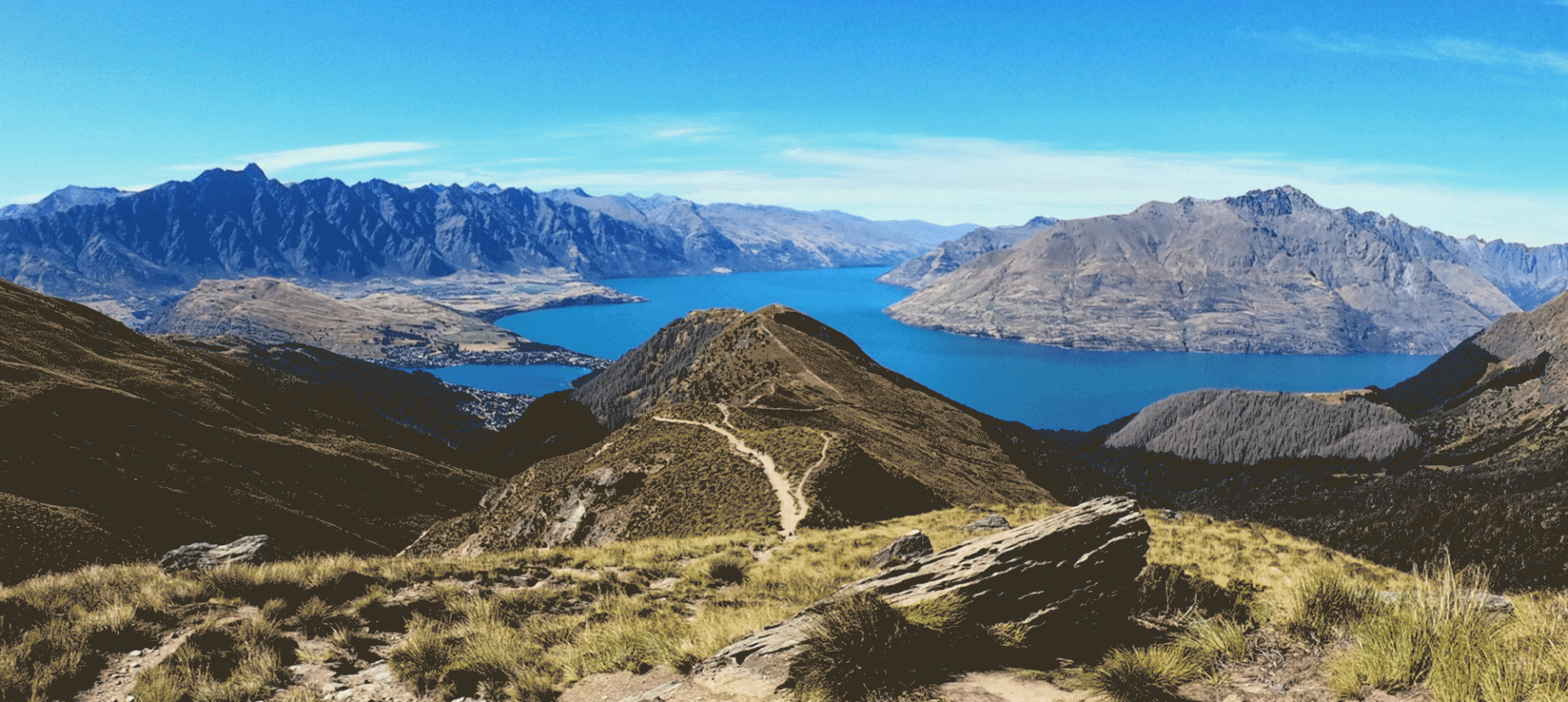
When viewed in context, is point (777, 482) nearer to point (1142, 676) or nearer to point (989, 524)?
point (989, 524)

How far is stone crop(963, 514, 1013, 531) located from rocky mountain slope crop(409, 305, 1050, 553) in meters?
6.55

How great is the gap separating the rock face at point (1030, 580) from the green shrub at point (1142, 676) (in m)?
1.36

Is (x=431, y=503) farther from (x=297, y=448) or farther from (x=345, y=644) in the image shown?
(x=345, y=644)

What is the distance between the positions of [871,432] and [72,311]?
339 feet

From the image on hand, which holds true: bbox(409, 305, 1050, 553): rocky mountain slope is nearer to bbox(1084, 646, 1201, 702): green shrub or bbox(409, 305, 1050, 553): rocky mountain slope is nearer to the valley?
the valley

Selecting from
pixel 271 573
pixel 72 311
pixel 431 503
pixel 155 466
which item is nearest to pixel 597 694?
pixel 271 573

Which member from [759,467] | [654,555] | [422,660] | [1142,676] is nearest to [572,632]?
[422,660]

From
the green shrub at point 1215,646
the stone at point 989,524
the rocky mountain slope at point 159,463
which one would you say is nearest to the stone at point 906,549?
the stone at point 989,524

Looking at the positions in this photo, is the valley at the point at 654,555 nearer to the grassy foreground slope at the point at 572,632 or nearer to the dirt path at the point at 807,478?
the grassy foreground slope at the point at 572,632

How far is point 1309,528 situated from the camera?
11344cm

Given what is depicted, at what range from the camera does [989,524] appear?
29672mm

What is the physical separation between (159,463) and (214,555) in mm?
46367

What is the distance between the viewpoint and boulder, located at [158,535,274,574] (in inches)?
700

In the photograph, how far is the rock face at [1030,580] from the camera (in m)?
10.7
